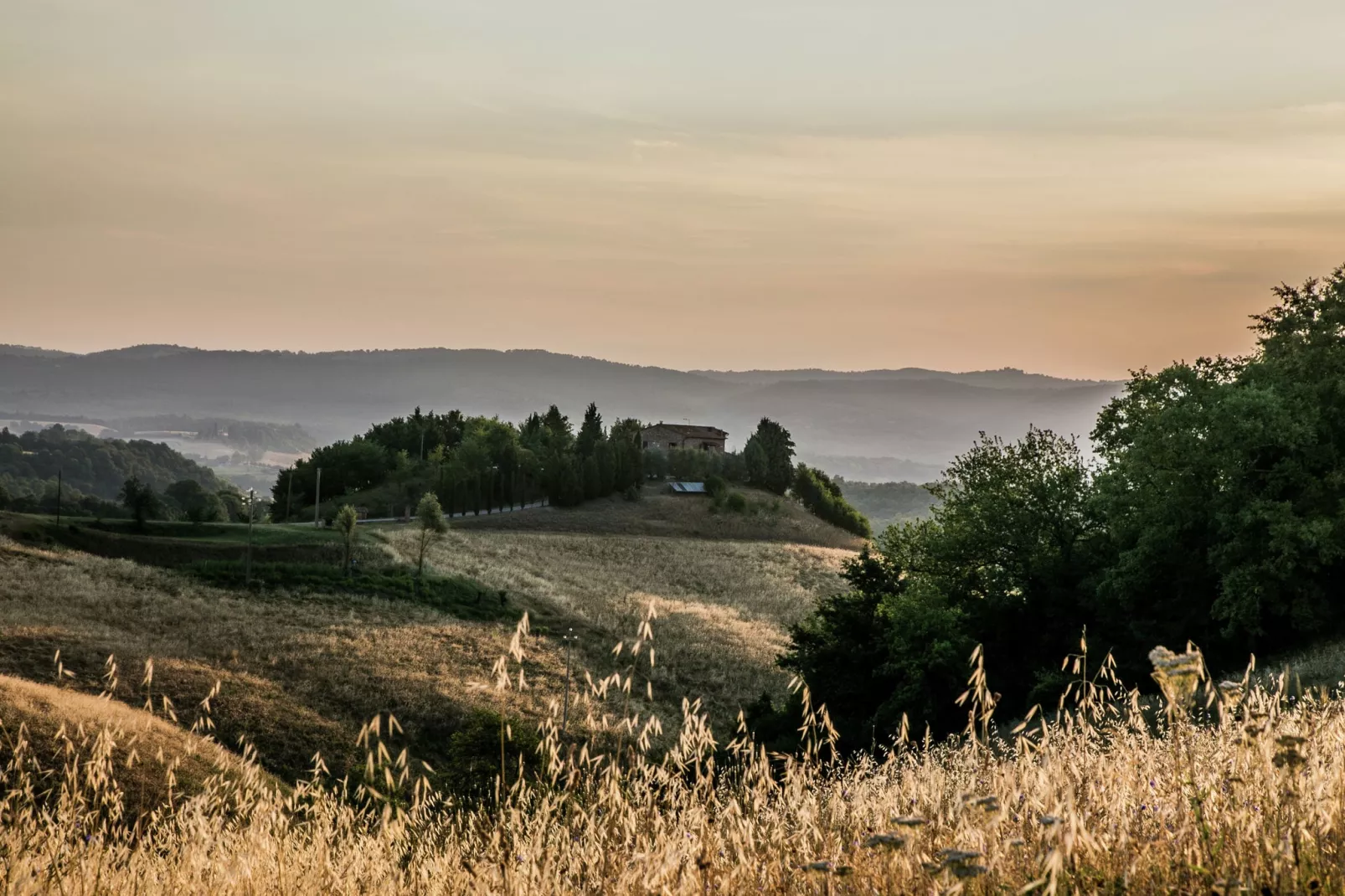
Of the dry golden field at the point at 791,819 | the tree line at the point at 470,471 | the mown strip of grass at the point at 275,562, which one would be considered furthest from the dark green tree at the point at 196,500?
the dry golden field at the point at 791,819

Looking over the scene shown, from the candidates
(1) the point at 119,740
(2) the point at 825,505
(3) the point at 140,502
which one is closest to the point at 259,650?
(1) the point at 119,740

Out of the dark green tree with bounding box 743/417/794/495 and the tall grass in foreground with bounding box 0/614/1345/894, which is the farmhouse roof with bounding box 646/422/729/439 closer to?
the dark green tree with bounding box 743/417/794/495

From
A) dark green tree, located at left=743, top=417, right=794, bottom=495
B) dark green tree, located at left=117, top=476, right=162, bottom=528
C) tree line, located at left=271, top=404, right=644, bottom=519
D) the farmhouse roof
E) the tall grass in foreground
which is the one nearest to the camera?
the tall grass in foreground

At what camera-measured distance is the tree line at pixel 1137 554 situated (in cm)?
3002

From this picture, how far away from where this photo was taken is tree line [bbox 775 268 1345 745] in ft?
98.5

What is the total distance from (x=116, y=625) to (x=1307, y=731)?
47.4 metres

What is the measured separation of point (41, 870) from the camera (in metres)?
4.98

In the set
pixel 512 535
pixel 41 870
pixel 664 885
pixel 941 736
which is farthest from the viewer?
pixel 512 535

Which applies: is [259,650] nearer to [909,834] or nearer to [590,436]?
[909,834]

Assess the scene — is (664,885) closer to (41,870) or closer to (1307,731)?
(41,870)

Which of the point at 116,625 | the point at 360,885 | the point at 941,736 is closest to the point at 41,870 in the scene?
the point at 360,885

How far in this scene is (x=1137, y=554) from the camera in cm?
3184

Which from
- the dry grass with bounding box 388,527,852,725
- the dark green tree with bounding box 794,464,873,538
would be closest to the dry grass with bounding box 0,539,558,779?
the dry grass with bounding box 388,527,852,725

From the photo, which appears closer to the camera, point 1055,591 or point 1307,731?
point 1307,731
